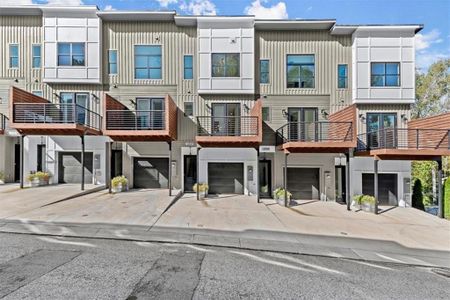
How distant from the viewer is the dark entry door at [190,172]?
14.2 m

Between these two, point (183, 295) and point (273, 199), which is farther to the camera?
point (273, 199)

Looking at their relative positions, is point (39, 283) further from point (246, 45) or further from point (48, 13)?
point (48, 13)

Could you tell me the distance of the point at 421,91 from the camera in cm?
2553

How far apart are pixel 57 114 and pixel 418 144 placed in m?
19.9

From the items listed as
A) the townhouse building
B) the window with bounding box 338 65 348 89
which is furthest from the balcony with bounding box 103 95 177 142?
the window with bounding box 338 65 348 89

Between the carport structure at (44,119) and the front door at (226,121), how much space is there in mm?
6818

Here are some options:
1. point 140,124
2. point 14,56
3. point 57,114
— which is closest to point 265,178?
point 140,124

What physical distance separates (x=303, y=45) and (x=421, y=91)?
19770mm

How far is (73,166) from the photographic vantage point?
14.4m

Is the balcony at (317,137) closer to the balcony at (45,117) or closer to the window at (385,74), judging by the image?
A: the window at (385,74)

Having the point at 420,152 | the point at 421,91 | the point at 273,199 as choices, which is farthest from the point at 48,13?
the point at 421,91

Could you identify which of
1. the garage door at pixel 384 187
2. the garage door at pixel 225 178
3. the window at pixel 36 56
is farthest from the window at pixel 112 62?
the garage door at pixel 384 187

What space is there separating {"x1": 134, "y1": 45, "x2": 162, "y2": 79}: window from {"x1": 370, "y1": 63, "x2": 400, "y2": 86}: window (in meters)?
12.9

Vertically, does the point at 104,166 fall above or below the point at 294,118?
below
